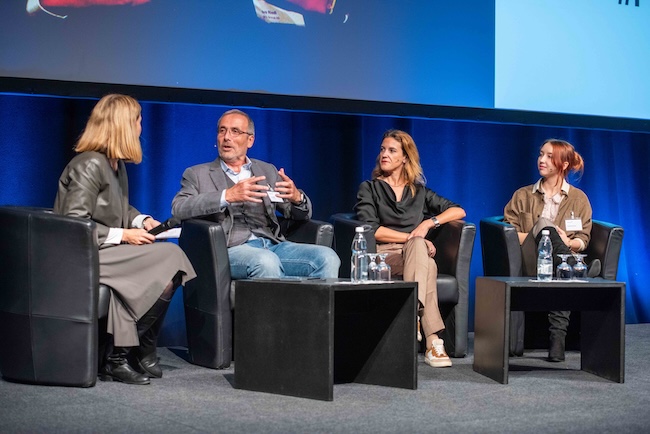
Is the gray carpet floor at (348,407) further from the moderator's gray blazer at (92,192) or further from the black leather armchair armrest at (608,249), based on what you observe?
the black leather armchair armrest at (608,249)

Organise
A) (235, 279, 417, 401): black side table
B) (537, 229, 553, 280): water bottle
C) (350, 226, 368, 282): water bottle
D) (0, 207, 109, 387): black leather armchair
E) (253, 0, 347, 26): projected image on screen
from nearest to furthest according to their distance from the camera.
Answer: (235, 279, 417, 401): black side table, (0, 207, 109, 387): black leather armchair, (350, 226, 368, 282): water bottle, (537, 229, 553, 280): water bottle, (253, 0, 347, 26): projected image on screen

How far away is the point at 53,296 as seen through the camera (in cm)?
345

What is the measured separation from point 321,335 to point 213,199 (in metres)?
1.21

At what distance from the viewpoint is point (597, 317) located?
158 inches

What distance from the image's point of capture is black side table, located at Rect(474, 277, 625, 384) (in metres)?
3.75

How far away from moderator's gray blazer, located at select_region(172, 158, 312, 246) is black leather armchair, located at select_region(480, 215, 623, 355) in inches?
40.4

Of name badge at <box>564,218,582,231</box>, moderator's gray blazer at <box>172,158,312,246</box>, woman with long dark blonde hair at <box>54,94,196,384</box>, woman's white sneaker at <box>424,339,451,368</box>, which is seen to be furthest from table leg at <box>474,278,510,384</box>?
woman with long dark blonde hair at <box>54,94,196,384</box>

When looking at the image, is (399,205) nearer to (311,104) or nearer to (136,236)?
(311,104)

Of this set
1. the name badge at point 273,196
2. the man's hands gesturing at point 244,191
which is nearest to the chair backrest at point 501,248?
the name badge at point 273,196

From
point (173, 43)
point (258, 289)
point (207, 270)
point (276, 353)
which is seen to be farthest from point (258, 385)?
point (173, 43)

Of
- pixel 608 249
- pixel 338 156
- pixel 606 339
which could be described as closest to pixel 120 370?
pixel 606 339

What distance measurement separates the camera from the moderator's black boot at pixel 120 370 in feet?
11.8

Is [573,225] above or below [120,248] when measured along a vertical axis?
above

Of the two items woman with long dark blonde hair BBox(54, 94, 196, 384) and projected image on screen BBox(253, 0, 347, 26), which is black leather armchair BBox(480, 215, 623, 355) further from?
woman with long dark blonde hair BBox(54, 94, 196, 384)
